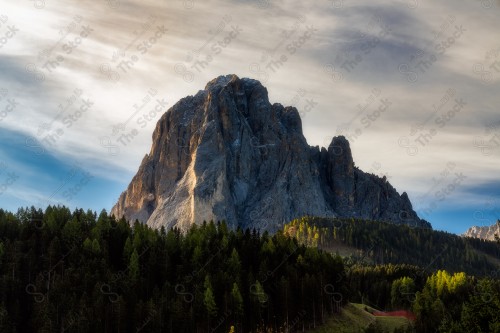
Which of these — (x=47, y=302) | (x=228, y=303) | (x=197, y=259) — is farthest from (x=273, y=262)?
(x=47, y=302)

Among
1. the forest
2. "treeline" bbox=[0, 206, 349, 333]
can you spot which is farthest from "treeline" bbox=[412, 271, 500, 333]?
"treeline" bbox=[0, 206, 349, 333]

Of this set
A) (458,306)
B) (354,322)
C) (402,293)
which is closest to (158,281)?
(354,322)

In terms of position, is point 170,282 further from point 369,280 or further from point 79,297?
point 369,280

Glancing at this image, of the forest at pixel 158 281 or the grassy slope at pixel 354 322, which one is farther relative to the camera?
the grassy slope at pixel 354 322

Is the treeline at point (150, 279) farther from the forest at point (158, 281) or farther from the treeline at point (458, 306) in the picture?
the treeline at point (458, 306)

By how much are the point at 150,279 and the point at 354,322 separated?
138ft

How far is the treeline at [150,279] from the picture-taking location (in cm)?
9356

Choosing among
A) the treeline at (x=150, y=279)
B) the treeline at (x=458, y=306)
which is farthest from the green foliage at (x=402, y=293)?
the treeline at (x=150, y=279)

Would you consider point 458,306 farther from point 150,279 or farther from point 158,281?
point 150,279

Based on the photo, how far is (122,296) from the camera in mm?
98938

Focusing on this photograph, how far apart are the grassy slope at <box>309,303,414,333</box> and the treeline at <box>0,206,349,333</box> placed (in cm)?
204

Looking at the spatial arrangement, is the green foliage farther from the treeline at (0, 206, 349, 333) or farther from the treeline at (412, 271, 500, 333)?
the treeline at (0, 206, 349, 333)

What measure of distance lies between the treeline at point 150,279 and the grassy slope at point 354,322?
2.04 m

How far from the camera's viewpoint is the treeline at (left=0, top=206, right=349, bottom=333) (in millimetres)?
93562
